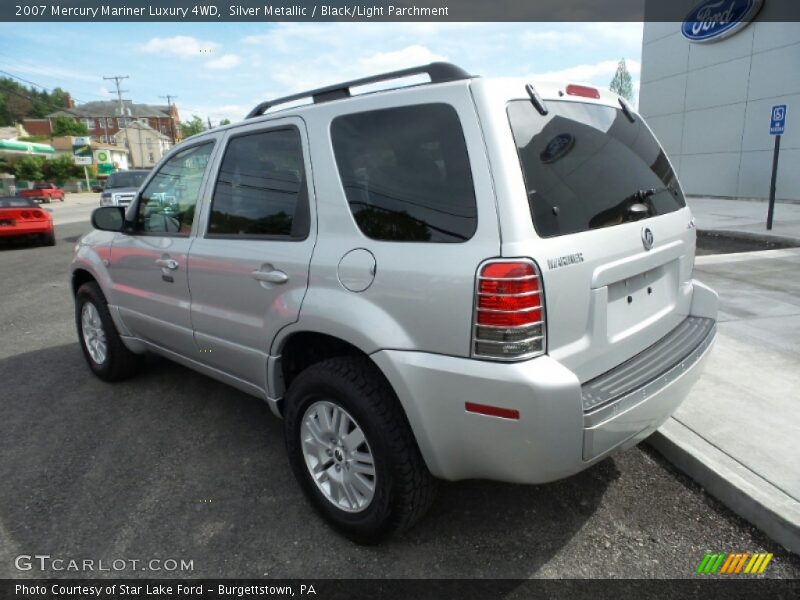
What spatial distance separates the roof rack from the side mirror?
1364mm

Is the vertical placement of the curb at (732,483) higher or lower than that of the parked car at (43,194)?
lower

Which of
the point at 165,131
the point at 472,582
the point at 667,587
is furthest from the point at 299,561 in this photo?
the point at 165,131

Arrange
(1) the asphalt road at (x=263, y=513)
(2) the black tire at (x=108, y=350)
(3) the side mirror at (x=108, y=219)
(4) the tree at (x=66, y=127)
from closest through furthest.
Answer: (1) the asphalt road at (x=263, y=513) → (3) the side mirror at (x=108, y=219) → (2) the black tire at (x=108, y=350) → (4) the tree at (x=66, y=127)

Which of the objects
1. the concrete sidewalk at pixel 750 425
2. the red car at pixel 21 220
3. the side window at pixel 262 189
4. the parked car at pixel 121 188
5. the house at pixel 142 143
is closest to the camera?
the concrete sidewalk at pixel 750 425

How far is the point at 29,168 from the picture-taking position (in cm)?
5347

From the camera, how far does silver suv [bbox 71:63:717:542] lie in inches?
77.2

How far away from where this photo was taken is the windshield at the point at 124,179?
46.6ft

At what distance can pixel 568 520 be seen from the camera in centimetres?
260

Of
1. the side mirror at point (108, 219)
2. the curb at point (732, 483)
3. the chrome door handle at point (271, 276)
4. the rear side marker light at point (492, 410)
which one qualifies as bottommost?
the curb at point (732, 483)

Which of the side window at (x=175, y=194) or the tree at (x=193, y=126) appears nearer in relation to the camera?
the side window at (x=175, y=194)

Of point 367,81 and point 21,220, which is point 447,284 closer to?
point 367,81

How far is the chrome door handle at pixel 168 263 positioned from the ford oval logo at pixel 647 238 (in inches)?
102

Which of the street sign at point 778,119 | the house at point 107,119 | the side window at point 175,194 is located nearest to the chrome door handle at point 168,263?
the side window at point 175,194

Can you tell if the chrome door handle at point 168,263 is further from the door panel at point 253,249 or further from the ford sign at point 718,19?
the ford sign at point 718,19
